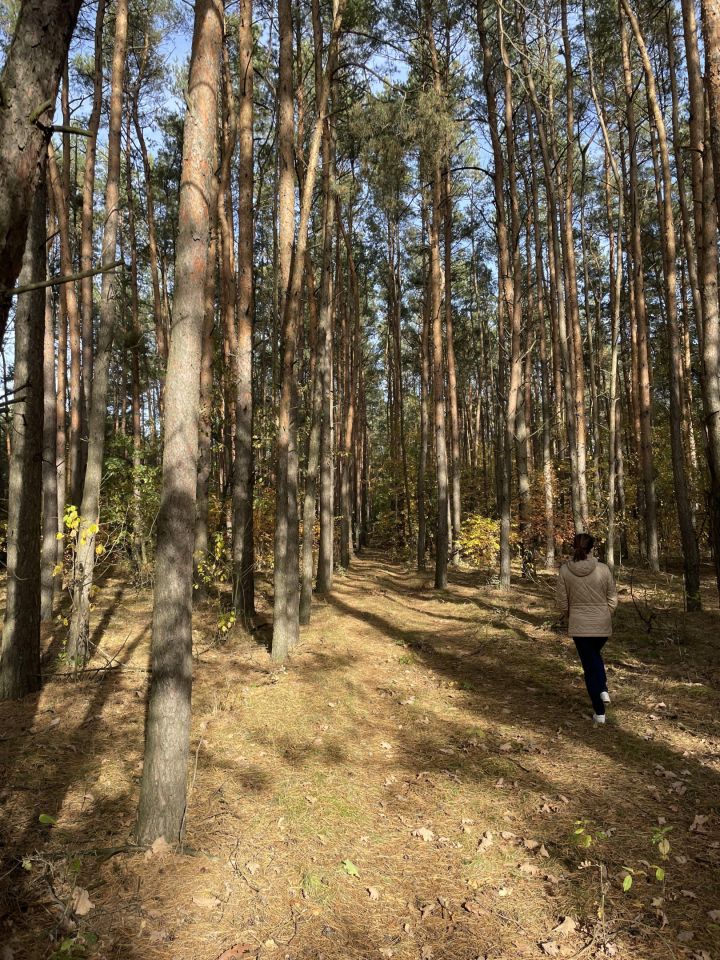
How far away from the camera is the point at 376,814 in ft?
13.9

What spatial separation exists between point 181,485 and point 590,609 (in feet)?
13.4

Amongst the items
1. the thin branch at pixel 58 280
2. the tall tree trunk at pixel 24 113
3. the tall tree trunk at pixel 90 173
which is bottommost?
the thin branch at pixel 58 280

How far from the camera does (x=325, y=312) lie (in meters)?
10.8

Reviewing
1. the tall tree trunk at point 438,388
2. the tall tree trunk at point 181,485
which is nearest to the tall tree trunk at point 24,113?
the tall tree trunk at point 181,485

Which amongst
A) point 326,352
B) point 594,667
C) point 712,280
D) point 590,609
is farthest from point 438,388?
point 594,667

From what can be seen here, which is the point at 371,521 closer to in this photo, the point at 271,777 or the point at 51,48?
the point at 271,777

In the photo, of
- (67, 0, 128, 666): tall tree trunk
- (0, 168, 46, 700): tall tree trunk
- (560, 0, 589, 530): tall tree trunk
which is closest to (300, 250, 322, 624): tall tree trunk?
(67, 0, 128, 666): tall tree trunk

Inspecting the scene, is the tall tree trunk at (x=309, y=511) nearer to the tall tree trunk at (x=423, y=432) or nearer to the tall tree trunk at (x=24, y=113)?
the tall tree trunk at (x=423, y=432)

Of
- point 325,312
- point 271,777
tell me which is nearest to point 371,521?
point 325,312

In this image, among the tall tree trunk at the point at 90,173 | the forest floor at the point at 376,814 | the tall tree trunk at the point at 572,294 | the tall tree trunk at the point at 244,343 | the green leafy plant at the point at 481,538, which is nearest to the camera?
the forest floor at the point at 376,814

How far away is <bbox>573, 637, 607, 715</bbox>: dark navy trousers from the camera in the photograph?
5.46 metres

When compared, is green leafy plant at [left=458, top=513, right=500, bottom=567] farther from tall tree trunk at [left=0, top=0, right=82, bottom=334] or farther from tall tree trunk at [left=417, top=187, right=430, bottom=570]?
tall tree trunk at [left=0, top=0, right=82, bottom=334]

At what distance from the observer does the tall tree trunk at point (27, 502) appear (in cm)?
584

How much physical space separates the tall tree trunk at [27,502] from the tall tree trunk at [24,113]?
4.33 m
